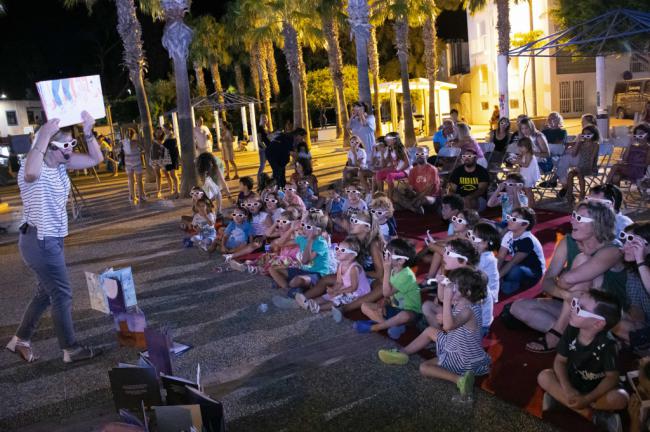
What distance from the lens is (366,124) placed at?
12.0m

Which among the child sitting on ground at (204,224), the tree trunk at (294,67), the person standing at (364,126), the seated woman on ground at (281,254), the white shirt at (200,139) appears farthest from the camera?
the tree trunk at (294,67)

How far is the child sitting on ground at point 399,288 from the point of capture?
16.7ft

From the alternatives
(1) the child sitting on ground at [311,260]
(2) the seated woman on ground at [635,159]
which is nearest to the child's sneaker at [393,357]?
(1) the child sitting on ground at [311,260]

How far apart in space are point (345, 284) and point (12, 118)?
144 feet

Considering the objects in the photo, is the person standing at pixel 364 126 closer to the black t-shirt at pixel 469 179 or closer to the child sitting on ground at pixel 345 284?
the black t-shirt at pixel 469 179

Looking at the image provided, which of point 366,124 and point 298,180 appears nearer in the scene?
point 298,180

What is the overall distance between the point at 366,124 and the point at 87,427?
Result: 890 centimetres

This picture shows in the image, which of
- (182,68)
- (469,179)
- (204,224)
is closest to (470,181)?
(469,179)

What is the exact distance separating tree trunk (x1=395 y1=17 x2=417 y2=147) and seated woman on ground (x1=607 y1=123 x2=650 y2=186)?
12611 mm

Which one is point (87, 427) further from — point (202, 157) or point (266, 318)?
point (202, 157)

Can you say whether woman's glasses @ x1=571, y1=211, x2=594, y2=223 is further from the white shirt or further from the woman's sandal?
the white shirt

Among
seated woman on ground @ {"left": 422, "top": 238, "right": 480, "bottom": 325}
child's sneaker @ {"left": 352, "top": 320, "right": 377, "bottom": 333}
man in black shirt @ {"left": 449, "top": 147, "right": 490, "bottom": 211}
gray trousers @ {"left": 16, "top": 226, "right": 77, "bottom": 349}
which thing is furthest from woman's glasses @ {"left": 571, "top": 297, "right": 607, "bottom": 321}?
man in black shirt @ {"left": 449, "top": 147, "right": 490, "bottom": 211}

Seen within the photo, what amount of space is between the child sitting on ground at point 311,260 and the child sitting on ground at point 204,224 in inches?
107

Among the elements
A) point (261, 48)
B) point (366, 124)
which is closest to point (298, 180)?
point (366, 124)
